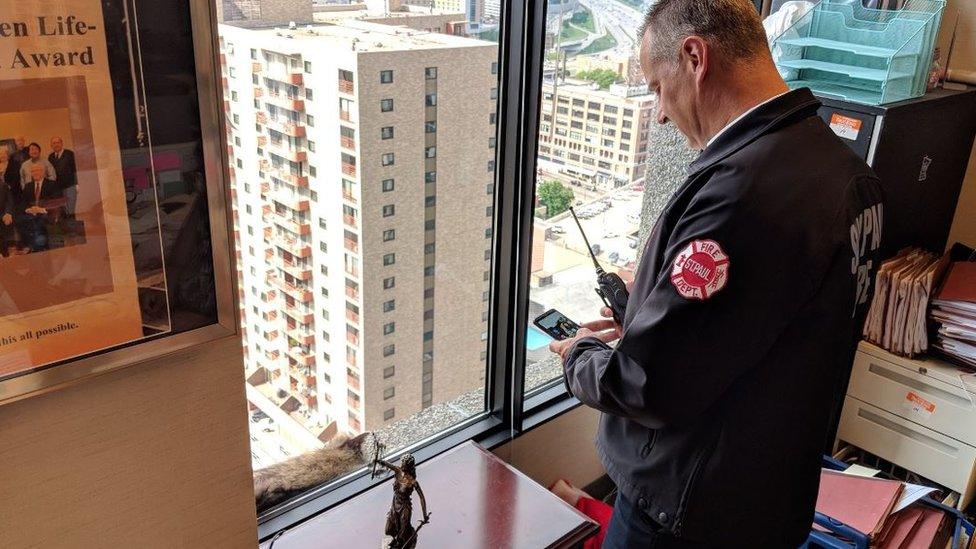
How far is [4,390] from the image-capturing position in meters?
0.94

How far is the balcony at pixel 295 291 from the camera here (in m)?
1.55

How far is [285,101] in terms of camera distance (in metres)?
1.45

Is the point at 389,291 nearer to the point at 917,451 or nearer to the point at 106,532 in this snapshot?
the point at 106,532

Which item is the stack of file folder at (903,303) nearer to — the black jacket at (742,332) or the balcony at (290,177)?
the black jacket at (742,332)

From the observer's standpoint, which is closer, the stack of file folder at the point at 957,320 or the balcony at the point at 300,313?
the balcony at the point at 300,313

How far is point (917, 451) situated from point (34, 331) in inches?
88.5

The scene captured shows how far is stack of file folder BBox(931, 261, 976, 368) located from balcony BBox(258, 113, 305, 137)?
1.80 metres

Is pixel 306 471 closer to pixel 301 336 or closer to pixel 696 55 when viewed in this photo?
pixel 301 336

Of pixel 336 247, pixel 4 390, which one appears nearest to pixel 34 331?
pixel 4 390

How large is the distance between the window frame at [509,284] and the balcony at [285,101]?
544 millimetres

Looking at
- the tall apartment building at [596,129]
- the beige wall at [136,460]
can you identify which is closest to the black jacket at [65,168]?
the beige wall at [136,460]

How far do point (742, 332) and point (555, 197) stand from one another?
1.03 meters

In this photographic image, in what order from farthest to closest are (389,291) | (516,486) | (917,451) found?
(917,451) < (389,291) < (516,486)

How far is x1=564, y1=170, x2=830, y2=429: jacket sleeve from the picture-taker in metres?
1.08
